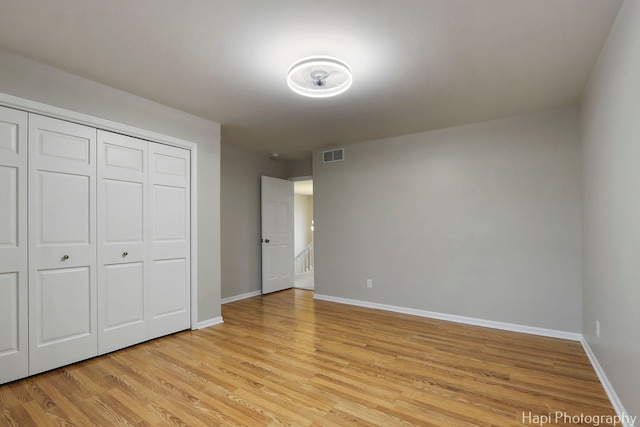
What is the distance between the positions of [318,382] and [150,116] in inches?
118

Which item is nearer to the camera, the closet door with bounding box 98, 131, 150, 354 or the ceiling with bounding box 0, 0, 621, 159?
the ceiling with bounding box 0, 0, 621, 159

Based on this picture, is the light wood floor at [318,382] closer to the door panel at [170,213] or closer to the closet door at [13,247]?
the closet door at [13,247]

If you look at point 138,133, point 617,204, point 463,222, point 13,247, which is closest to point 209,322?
point 13,247

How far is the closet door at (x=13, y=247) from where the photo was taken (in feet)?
7.93

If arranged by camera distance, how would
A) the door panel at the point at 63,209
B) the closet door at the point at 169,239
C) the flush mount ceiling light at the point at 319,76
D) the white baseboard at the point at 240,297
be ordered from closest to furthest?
the flush mount ceiling light at the point at 319,76 → the door panel at the point at 63,209 → the closet door at the point at 169,239 → the white baseboard at the point at 240,297

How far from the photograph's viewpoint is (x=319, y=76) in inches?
102

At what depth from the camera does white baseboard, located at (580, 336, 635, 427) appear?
74.4 inches

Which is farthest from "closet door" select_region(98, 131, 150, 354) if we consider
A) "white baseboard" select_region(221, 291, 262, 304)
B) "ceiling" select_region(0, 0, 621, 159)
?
"white baseboard" select_region(221, 291, 262, 304)

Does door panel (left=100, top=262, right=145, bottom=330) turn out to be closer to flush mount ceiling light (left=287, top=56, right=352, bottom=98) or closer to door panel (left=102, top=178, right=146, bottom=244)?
door panel (left=102, top=178, right=146, bottom=244)

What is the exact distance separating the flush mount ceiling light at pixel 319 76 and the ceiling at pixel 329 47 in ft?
0.26

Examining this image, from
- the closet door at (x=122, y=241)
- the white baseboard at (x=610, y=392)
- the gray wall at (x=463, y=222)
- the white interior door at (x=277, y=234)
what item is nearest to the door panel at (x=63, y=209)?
the closet door at (x=122, y=241)

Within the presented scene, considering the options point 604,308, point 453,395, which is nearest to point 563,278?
point 604,308

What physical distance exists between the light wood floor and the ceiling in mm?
2466

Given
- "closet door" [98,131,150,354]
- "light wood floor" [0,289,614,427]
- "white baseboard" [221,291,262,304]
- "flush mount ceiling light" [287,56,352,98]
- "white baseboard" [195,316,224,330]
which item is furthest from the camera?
"white baseboard" [221,291,262,304]
